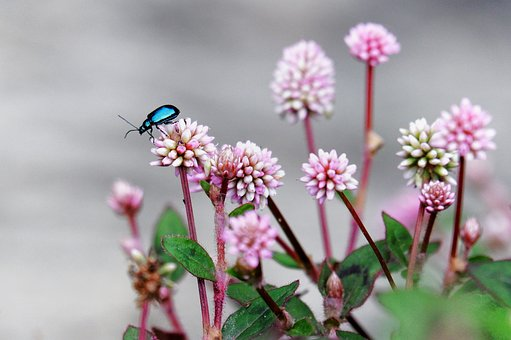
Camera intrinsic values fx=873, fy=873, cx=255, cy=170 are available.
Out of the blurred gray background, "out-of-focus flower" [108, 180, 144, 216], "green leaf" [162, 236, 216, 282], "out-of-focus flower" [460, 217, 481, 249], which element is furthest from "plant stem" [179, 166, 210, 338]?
the blurred gray background

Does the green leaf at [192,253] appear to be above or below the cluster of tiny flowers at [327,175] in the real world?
below

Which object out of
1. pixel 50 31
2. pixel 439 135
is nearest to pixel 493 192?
pixel 439 135

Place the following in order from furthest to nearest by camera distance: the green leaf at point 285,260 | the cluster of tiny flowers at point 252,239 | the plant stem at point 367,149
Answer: the plant stem at point 367,149 → the green leaf at point 285,260 → the cluster of tiny flowers at point 252,239

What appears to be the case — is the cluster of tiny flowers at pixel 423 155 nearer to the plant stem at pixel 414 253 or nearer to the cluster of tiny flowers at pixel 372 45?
the plant stem at pixel 414 253

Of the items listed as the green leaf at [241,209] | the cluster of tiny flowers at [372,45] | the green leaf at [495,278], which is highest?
the cluster of tiny flowers at [372,45]

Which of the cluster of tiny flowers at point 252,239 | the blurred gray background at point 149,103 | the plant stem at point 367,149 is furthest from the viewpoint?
the blurred gray background at point 149,103

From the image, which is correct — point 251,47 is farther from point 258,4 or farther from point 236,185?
point 236,185

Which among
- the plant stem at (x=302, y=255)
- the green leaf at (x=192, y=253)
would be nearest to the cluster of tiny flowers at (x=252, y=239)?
the green leaf at (x=192, y=253)
